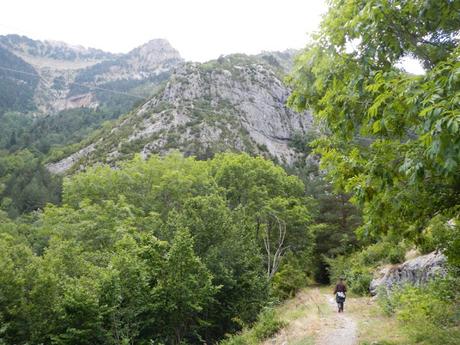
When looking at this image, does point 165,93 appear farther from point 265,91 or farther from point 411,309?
point 411,309

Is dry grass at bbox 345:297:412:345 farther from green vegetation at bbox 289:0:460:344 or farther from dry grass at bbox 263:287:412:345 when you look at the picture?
green vegetation at bbox 289:0:460:344

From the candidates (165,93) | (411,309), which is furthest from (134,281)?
(165,93)

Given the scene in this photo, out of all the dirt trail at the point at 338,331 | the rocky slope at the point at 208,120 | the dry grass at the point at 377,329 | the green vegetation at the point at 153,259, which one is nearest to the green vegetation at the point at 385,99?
the dry grass at the point at 377,329

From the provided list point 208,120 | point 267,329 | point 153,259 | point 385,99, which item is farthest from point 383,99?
point 208,120

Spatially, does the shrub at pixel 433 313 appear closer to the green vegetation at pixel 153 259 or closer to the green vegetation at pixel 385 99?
the green vegetation at pixel 385 99

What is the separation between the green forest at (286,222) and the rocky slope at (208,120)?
924 inches

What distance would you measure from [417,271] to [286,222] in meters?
17.6

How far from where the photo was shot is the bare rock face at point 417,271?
46.1ft

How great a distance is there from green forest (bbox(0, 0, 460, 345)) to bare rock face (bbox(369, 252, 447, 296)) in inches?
22.3

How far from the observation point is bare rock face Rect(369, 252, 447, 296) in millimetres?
14039

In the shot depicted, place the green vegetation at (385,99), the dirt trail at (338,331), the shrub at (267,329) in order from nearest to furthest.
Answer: the green vegetation at (385,99)
the dirt trail at (338,331)
the shrub at (267,329)

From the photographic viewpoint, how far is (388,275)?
19.0 metres

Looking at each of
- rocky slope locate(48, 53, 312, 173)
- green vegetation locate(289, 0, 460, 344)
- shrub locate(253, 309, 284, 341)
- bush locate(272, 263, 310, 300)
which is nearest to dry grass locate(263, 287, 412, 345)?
shrub locate(253, 309, 284, 341)

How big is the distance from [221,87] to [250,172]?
185 feet
